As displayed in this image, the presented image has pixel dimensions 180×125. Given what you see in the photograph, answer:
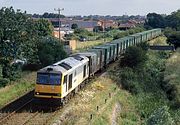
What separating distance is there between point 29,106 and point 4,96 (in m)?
4.05

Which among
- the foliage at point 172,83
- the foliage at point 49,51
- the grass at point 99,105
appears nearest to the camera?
the grass at point 99,105

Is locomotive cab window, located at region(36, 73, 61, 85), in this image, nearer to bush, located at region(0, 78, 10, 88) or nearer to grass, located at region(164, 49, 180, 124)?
bush, located at region(0, 78, 10, 88)

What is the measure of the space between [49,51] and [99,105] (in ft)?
56.4

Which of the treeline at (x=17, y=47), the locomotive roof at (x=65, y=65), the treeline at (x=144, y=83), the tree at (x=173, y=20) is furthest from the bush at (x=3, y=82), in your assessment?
the tree at (x=173, y=20)

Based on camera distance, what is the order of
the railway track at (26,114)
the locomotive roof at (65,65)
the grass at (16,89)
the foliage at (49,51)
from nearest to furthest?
the railway track at (26,114)
the locomotive roof at (65,65)
the grass at (16,89)
the foliage at (49,51)

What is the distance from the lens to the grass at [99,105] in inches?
999

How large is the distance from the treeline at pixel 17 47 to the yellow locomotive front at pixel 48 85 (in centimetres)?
911

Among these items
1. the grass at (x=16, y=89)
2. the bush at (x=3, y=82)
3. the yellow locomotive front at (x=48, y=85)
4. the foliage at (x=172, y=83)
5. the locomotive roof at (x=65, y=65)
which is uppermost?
the locomotive roof at (x=65, y=65)

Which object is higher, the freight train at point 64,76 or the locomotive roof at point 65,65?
the locomotive roof at point 65,65

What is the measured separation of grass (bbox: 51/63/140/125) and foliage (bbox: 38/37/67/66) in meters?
7.55

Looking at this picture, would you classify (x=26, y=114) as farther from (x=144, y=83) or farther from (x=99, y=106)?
(x=144, y=83)

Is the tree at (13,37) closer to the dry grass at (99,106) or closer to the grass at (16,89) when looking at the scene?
the grass at (16,89)

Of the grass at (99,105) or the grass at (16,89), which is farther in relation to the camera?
the grass at (16,89)

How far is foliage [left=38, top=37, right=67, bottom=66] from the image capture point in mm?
44406
